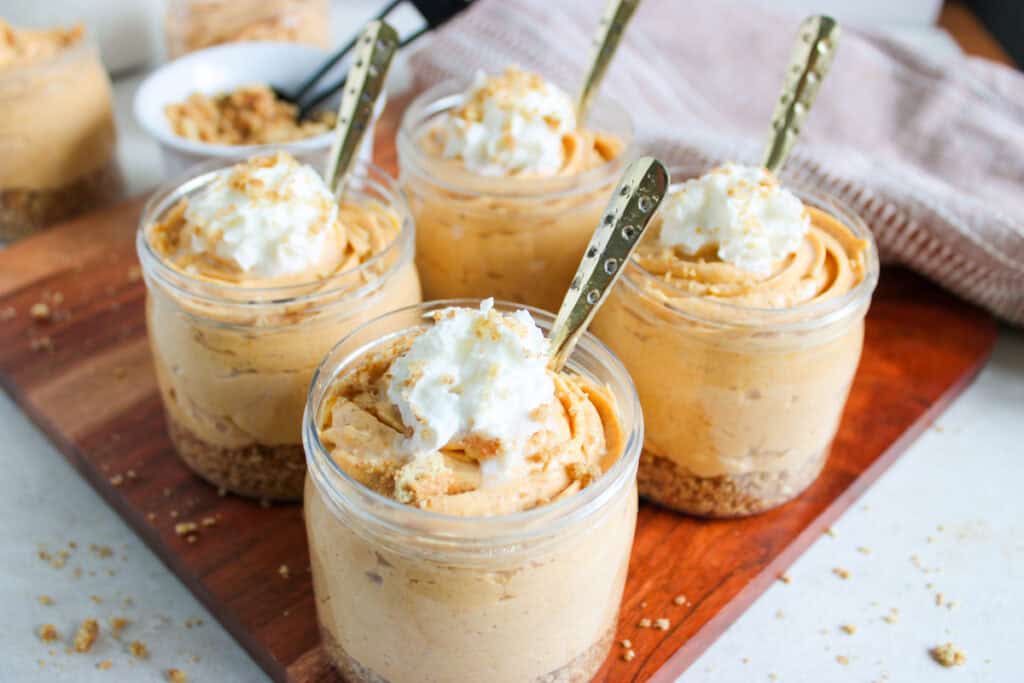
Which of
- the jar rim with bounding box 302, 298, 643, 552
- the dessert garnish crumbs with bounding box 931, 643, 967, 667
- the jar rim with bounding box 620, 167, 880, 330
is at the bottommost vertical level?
the dessert garnish crumbs with bounding box 931, 643, 967, 667

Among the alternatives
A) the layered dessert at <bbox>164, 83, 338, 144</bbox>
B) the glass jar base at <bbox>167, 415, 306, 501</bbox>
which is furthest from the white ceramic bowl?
the glass jar base at <bbox>167, 415, 306, 501</bbox>

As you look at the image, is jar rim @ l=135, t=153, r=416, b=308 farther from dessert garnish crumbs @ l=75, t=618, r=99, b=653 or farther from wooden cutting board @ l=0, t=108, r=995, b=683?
dessert garnish crumbs @ l=75, t=618, r=99, b=653

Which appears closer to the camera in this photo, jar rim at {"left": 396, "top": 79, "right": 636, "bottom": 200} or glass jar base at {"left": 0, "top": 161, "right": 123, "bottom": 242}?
jar rim at {"left": 396, "top": 79, "right": 636, "bottom": 200}

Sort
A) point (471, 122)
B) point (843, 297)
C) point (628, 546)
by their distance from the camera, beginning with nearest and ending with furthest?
point (628, 546) < point (843, 297) < point (471, 122)

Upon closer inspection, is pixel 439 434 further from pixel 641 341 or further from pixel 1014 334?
pixel 1014 334

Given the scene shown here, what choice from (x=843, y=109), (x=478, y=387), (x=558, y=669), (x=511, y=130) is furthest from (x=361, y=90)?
(x=843, y=109)

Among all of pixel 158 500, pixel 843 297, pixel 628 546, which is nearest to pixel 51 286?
pixel 158 500
